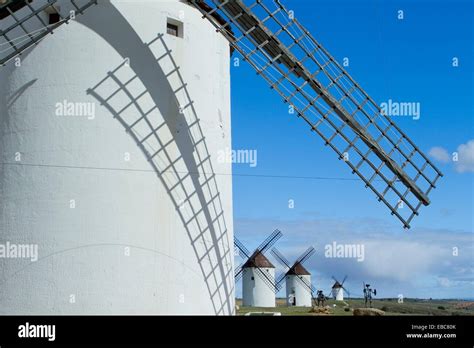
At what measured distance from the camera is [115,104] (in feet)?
33.2

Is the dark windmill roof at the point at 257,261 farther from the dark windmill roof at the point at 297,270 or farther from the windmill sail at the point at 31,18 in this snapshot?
the windmill sail at the point at 31,18

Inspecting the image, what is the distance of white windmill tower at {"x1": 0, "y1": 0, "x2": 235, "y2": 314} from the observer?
9.62 m

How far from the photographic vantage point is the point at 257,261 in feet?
122

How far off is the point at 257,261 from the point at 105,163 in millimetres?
28225

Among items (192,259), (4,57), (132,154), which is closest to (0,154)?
(4,57)

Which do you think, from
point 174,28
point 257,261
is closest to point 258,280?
point 257,261

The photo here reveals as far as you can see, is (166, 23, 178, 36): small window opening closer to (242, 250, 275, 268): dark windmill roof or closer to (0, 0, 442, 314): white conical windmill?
(0, 0, 442, 314): white conical windmill

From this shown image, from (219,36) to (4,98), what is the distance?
4564 mm

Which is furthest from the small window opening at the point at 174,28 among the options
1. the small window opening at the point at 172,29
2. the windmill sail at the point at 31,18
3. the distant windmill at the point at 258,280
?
the distant windmill at the point at 258,280

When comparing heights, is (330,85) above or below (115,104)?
above

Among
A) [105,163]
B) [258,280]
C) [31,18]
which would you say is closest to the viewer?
[105,163]

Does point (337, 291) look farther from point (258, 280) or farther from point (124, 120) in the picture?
point (124, 120)
